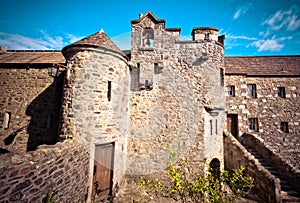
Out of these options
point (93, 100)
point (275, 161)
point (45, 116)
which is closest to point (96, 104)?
point (93, 100)

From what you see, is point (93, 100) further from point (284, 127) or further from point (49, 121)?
point (284, 127)

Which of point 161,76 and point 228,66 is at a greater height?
point 228,66

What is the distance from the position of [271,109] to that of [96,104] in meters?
14.1

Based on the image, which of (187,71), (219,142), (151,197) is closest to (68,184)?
(151,197)

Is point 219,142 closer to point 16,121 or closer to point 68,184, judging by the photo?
point 68,184

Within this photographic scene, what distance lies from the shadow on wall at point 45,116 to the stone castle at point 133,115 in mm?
61

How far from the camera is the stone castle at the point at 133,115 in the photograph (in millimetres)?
6102

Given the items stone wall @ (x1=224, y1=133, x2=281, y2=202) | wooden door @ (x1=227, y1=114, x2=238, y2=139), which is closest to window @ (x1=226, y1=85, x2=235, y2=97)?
wooden door @ (x1=227, y1=114, x2=238, y2=139)

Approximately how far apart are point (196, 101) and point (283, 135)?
9495 millimetres

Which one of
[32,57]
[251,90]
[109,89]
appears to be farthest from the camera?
[251,90]

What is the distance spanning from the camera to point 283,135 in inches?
464

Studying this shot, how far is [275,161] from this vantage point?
8.53 meters

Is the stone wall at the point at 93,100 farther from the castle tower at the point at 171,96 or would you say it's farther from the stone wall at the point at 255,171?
the stone wall at the point at 255,171

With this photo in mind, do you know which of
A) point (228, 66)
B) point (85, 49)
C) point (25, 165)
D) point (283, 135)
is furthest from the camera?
point (228, 66)
